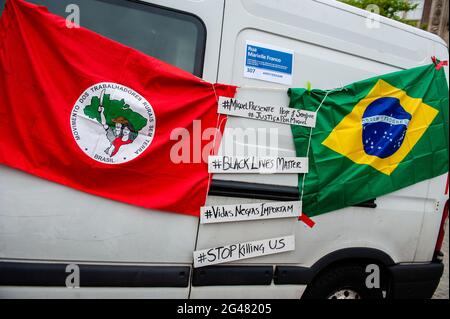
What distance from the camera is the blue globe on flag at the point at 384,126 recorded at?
8.82ft

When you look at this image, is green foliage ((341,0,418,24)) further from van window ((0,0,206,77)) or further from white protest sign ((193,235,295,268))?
white protest sign ((193,235,295,268))

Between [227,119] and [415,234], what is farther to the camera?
[415,234]

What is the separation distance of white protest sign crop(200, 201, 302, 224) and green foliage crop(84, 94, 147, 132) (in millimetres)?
632

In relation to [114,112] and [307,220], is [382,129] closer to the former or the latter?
[307,220]

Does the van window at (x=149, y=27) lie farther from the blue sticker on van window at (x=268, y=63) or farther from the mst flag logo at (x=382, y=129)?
the mst flag logo at (x=382, y=129)

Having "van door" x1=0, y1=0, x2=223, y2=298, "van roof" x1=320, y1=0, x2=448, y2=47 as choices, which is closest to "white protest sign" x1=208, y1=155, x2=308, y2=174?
"van door" x1=0, y1=0, x2=223, y2=298

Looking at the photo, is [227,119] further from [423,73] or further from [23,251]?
[423,73]

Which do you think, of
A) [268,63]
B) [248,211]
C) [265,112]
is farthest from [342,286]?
[268,63]

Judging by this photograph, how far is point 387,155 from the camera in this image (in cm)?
276

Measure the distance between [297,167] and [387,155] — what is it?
0.79 meters

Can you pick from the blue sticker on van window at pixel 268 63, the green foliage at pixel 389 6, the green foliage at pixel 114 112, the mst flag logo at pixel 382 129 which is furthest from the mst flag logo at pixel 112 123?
the green foliage at pixel 389 6
